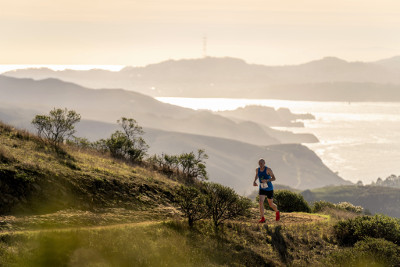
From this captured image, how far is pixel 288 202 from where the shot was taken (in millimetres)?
28625

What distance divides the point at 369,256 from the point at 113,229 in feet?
33.4

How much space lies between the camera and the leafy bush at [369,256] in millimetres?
14094

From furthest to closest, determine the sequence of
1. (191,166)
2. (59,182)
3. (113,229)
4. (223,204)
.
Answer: (191,166) < (223,204) < (59,182) < (113,229)

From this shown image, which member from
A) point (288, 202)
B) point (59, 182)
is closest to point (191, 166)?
point (288, 202)

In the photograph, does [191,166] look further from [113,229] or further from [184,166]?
[113,229]

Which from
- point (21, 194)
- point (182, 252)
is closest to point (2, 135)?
point (21, 194)

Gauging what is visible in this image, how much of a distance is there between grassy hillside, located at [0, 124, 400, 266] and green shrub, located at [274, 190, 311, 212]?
8.60m

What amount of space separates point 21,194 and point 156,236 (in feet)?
18.0

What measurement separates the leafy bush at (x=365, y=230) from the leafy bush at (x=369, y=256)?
Answer: 1789 millimetres

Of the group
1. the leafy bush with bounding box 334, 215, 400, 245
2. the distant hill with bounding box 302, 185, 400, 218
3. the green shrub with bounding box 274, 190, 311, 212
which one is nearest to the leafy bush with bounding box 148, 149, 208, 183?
the green shrub with bounding box 274, 190, 311, 212

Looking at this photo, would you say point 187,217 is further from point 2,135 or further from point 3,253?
point 2,135

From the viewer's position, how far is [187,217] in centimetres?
1595

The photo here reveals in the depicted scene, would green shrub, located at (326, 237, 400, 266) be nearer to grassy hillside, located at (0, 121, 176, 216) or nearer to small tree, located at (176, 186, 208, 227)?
small tree, located at (176, 186, 208, 227)

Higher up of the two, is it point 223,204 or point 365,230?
point 223,204
